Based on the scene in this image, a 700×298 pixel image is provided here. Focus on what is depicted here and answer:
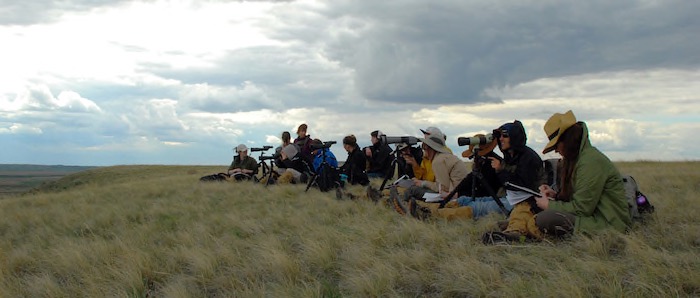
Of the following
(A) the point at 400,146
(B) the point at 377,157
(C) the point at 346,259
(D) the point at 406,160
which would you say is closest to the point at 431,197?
(D) the point at 406,160

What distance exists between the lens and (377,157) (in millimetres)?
14672

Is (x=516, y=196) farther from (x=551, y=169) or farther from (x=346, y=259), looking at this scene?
(x=346, y=259)

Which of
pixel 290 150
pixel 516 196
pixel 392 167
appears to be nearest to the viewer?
pixel 516 196

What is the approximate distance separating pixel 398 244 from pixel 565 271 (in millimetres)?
2254

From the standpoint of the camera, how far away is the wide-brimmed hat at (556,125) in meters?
5.94

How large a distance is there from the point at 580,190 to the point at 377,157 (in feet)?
29.3

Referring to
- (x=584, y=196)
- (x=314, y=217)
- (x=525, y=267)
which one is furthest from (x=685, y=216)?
(x=314, y=217)

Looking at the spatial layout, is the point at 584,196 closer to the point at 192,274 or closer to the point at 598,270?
the point at 598,270

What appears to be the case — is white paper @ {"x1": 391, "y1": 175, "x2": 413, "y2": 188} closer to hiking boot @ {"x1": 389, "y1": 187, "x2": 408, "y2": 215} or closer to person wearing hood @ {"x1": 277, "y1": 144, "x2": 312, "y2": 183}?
hiking boot @ {"x1": 389, "y1": 187, "x2": 408, "y2": 215}

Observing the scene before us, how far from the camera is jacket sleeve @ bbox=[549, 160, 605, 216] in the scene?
5.82m

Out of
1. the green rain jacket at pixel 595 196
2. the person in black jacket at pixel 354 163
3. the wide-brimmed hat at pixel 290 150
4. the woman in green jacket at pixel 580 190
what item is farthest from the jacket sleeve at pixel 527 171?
the wide-brimmed hat at pixel 290 150

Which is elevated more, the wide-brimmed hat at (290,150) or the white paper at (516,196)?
the wide-brimmed hat at (290,150)

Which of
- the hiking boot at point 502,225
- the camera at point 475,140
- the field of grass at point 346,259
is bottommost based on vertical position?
the field of grass at point 346,259

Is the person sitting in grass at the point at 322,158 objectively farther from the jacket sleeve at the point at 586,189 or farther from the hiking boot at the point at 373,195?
the jacket sleeve at the point at 586,189
